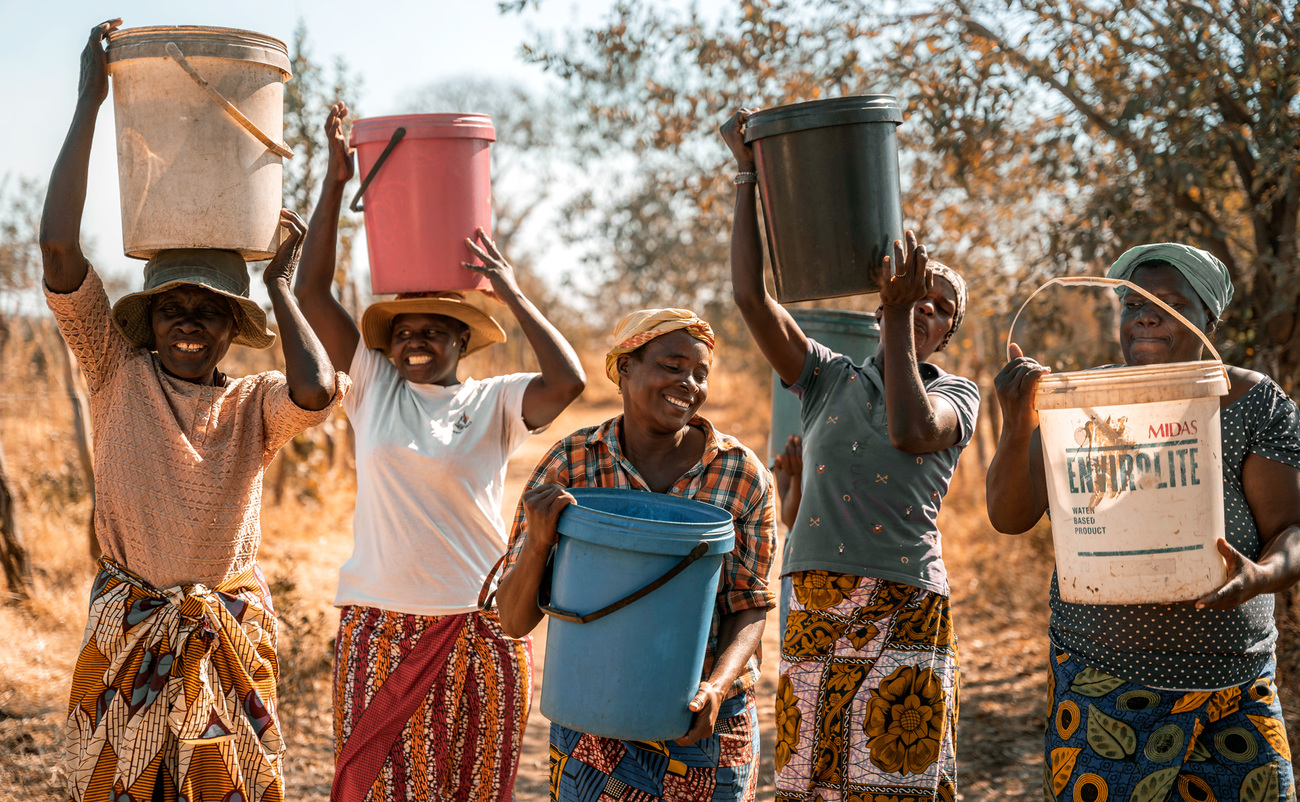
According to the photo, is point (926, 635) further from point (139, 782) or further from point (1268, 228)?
point (1268, 228)

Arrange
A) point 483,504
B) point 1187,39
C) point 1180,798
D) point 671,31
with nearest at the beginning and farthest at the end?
point 1180,798 → point 483,504 → point 1187,39 → point 671,31

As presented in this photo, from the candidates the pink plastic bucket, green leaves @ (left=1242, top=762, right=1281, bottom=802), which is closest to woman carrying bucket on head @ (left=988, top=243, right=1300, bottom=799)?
green leaves @ (left=1242, top=762, right=1281, bottom=802)

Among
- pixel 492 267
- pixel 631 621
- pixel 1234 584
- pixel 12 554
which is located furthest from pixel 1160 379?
pixel 12 554

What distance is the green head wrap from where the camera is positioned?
2.29 m

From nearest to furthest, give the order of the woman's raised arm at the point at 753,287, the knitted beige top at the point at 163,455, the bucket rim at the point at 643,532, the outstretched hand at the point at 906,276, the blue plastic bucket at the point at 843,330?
the bucket rim at the point at 643,532 < the outstretched hand at the point at 906,276 < the knitted beige top at the point at 163,455 < the woman's raised arm at the point at 753,287 < the blue plastic bucket at the point at 843,330

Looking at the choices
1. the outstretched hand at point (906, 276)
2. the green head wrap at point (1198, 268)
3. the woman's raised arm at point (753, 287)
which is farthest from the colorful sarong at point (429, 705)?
the green head wrap at point (1198, 268)

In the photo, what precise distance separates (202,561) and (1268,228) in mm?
4453

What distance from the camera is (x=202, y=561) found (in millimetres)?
2566

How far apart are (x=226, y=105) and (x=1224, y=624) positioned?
244 centimetres

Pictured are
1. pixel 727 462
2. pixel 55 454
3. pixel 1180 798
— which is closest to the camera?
pixel 1180 798

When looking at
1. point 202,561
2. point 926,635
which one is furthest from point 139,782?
Result: point 926,635

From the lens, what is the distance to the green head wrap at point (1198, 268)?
7.51 feet

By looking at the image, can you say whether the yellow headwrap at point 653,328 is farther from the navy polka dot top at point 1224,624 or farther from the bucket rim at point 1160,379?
the navy polka dot top at point 1224,624

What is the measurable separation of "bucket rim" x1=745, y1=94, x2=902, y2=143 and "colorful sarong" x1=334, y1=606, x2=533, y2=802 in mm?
1399
